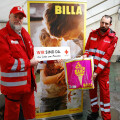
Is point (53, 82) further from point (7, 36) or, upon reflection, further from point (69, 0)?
point (69, 0)

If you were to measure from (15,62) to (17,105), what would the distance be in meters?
0.51

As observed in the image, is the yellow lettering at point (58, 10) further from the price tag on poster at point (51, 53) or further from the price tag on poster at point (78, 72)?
the price tag on poster at point (78, 72)

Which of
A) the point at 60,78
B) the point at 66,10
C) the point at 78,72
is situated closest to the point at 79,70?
the point at 78,72

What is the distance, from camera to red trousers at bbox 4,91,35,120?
56.3 inches

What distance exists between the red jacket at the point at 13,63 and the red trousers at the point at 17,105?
0.11 meters

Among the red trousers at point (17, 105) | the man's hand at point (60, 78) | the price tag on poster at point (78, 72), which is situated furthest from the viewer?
the man's hand at point (60, 78)

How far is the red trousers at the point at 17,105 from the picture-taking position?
143cm

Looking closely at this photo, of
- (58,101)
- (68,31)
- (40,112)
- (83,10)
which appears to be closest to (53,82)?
(58,101)

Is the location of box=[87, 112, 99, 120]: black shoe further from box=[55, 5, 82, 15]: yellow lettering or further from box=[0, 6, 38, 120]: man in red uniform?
box=[55, 5, 82, 15]: yellow lettering

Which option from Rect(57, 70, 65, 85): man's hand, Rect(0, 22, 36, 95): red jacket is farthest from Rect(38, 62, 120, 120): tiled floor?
Rect(0, 22, 36, 95): red jacket

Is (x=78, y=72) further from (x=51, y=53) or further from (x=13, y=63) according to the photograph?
(x=13, y=63)

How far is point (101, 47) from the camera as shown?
6.55ft

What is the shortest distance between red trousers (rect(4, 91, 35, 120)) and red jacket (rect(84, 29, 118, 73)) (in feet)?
3.43

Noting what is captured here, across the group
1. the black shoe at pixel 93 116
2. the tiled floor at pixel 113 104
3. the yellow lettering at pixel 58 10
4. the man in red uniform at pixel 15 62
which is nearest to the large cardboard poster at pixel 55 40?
the yellow lettering at pixel 58 10
